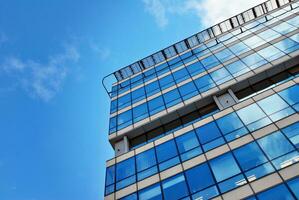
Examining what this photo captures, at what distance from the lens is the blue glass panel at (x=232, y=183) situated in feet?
60.8

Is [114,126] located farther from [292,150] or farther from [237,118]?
[292,150]

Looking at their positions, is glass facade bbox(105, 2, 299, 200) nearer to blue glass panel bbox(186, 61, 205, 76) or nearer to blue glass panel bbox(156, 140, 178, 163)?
blue glass panel bbox(156, 140, 178, 163)

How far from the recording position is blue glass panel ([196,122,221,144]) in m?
23.4

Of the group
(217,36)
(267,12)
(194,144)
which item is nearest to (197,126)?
(194,144)

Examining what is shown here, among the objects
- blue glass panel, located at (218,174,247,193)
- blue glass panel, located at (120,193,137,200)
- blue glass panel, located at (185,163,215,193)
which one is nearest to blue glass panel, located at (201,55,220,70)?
blue glass panel, located at (185,163,215,193)

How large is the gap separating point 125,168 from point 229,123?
9.15m

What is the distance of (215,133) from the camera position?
23531 millimetres

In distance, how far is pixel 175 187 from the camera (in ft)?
68.5

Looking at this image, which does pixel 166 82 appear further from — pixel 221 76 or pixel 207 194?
pixel 207 194

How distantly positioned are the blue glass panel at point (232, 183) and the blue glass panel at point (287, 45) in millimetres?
14832

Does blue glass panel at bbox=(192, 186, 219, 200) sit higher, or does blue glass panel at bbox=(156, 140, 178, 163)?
blue glass panel at bbox=(156, 140, 178, 163)

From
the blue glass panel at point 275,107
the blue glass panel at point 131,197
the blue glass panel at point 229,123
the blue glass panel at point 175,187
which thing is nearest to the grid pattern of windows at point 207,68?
the blue glass panel at point 229,123

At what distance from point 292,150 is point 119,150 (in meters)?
15.7

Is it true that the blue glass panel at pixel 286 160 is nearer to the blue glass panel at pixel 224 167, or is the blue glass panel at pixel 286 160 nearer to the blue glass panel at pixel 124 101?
the blue glass panel at pixel 224 167
